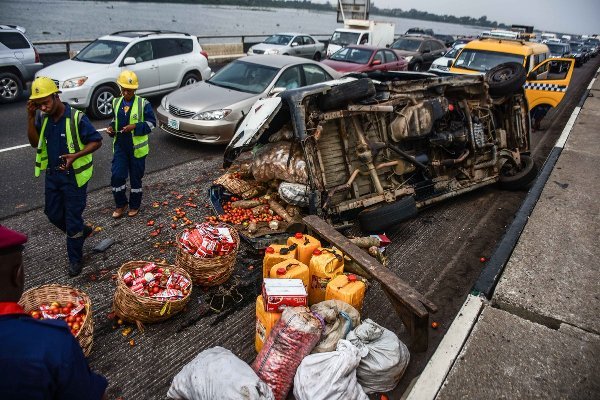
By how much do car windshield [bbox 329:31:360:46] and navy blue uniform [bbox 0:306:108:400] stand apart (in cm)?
2091

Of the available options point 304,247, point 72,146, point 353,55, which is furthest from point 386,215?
point 353,55

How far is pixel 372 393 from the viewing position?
3.47 m

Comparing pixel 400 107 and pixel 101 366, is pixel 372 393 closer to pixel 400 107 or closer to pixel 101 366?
pixel 101 366

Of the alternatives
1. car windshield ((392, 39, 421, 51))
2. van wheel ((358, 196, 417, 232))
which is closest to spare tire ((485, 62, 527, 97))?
van wheel ((358, 196, 417, 232))

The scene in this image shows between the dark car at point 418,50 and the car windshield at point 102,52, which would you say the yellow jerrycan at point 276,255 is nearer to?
the car windshield at point 102,52

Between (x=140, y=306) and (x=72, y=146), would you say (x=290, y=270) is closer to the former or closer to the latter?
(x=140, y=306)

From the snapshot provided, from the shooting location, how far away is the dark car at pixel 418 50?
19.3 metres

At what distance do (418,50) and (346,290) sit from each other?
18.4 metres

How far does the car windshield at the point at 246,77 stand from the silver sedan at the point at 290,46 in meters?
10.1

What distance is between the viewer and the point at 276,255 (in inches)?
170

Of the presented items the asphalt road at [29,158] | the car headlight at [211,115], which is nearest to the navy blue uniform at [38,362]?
the asphalt road at [29,158]

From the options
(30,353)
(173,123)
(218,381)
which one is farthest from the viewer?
(173,123)

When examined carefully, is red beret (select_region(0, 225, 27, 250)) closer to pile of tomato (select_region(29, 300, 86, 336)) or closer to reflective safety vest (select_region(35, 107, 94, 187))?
pile of tomato (select_region(29, 300, 86, 336))

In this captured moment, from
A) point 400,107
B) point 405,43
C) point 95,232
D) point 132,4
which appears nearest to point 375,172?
point 400,107
